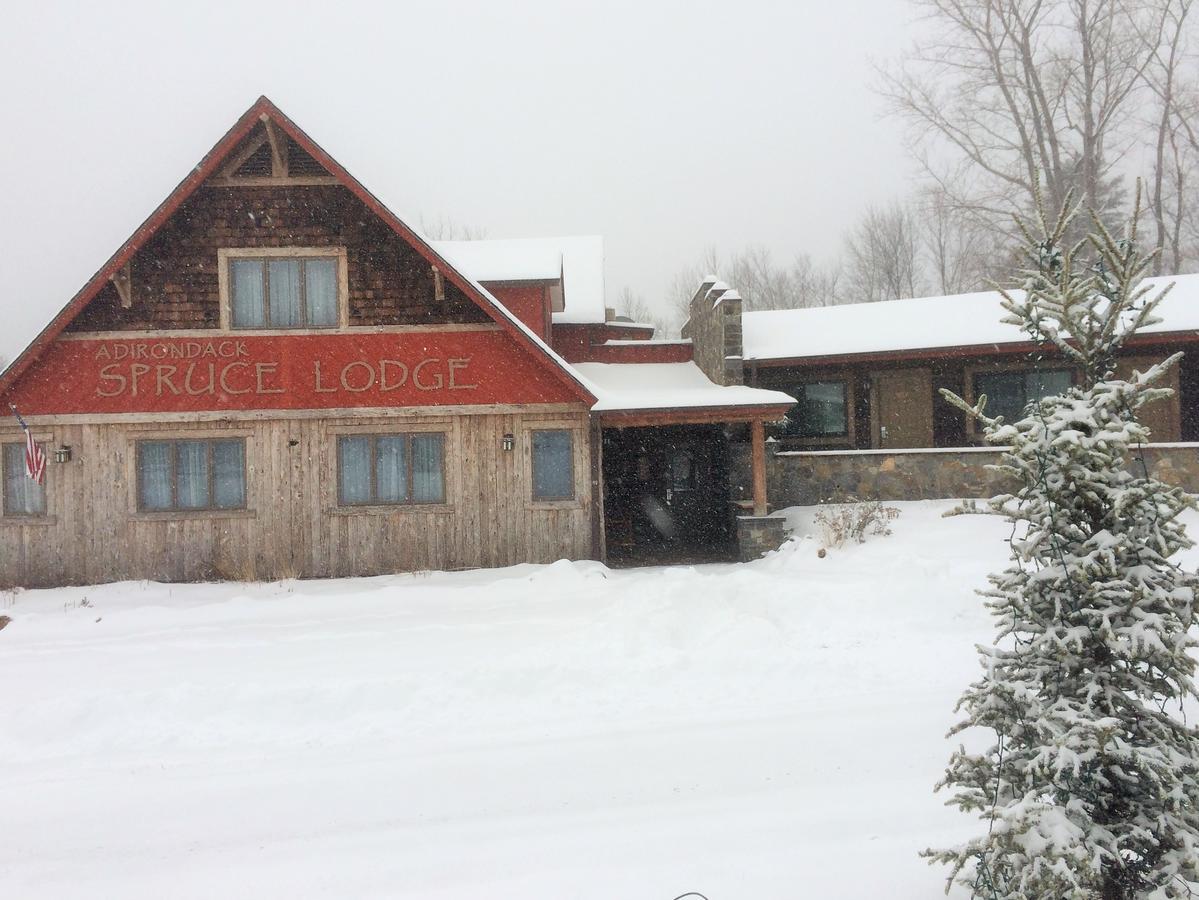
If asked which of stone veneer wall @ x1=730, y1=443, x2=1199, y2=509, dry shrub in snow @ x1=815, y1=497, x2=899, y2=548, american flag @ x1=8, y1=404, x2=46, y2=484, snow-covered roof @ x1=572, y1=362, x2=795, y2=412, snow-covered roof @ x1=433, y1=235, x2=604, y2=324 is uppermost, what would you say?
snow-covered roof @ x1=433, y1=235, x2=604, y2=324

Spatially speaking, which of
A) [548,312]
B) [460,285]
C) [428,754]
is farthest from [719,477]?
[428,754]

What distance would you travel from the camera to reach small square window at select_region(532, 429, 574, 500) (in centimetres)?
1275

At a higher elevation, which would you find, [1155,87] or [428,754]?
[1155,87]

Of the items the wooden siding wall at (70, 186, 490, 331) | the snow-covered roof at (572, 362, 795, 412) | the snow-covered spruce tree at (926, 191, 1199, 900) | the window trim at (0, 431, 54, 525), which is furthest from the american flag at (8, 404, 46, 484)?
the snow-covered spruce tree at (926, 191, 1199, 900)

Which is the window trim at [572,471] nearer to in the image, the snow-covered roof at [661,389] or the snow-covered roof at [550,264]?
the snow-covered roof at [661,389]

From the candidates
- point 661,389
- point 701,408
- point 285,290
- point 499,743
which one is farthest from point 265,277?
point 499,743

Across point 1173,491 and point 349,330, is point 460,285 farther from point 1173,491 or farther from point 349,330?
point 1173,491

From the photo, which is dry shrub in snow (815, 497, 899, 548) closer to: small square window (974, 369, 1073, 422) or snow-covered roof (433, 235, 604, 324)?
small square window (974, 369, 1073, 422)

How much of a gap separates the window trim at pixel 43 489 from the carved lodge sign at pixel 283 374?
0.50 metres

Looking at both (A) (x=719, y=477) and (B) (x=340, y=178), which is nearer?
(B) (x=340, y=178)

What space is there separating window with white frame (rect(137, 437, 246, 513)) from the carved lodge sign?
0.68 meters

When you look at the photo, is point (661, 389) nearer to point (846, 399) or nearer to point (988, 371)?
point (846, 399)

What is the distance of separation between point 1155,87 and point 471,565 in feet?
107

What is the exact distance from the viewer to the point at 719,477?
1702 centimetres
